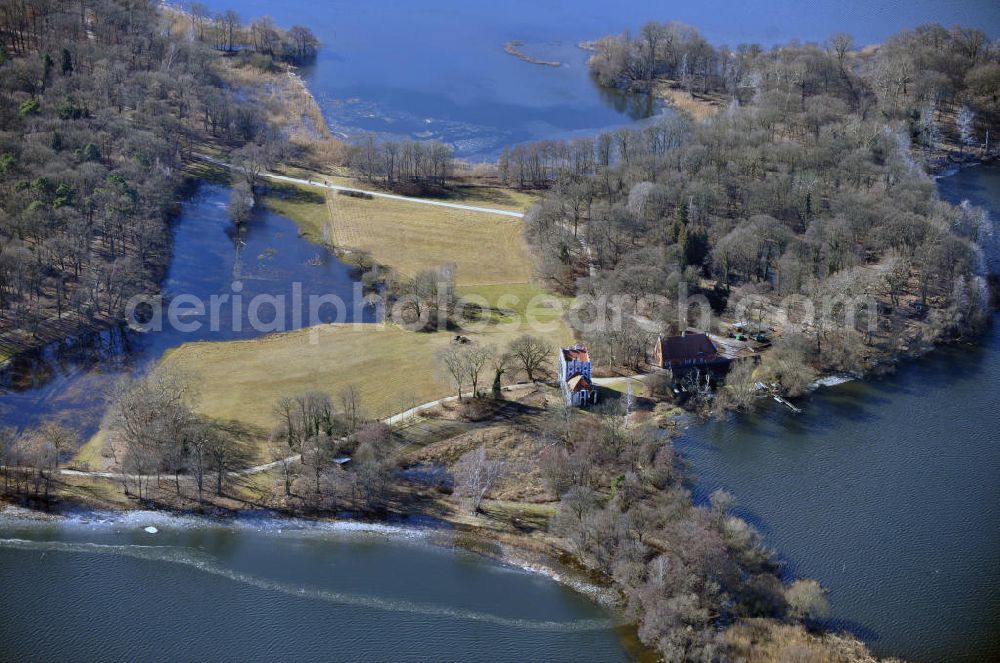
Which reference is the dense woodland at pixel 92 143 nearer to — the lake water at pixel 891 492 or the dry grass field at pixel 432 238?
the dry grass field at pixel 432 238

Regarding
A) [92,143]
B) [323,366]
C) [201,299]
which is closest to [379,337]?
[323,366]

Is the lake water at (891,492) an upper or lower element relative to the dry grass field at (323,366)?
lower

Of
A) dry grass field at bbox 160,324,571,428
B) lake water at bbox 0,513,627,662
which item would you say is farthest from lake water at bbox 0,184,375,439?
lake water at bbox 0,513,627,662

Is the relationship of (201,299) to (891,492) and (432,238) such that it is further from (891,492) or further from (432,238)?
(891,492)

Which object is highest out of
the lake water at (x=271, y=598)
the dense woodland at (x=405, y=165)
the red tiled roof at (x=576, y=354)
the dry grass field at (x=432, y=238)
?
the dense woodland at (x=405, y=165)

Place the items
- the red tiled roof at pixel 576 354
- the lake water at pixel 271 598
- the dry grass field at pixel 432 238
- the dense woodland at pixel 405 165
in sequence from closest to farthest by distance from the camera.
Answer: the lake water at pixel 271 598, the red tiled roof at pixel 576 354, the dry grass field at pixel 432 238, the dense woodland at pixel 405 165

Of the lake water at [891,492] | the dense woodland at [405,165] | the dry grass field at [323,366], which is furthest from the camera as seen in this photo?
the dense woodland at [405,165]

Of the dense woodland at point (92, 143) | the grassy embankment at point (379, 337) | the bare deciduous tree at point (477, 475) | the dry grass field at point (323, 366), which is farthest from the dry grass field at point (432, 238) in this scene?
the bare deciduous tree at point (477, 475)
